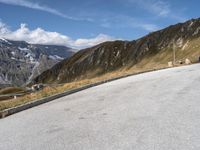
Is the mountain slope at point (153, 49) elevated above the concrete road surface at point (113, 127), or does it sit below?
above

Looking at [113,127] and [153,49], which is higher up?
[153,49]

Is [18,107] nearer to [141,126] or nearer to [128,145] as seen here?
[141,126]

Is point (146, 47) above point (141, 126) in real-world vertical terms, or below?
above

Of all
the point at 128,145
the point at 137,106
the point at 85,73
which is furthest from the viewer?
the point at 85,73

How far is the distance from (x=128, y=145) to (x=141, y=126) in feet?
5.16

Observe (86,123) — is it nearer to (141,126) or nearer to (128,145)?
A: (141,126)

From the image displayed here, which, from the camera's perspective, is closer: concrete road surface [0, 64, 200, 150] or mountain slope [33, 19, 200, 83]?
concrete road surface [0, 64, 200, 150]

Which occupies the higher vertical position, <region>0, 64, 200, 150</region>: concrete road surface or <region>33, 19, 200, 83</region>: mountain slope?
<region>33, 19, 200, 83</region>: mountain slope

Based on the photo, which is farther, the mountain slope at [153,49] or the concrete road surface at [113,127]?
the mountain slope at [153,49]

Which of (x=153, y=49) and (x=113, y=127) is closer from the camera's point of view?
(x=113, y=127)

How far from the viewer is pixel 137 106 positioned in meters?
11.5

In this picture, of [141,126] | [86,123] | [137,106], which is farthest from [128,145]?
[137,106]

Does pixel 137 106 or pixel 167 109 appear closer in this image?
pixel 167 109

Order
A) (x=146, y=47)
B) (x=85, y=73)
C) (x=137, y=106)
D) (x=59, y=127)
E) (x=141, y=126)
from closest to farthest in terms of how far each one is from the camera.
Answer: (x=141, y=126)
(x=59, y=127)
(x=137, y=106)
(x=146, y=47)
(x=85, y=73)
